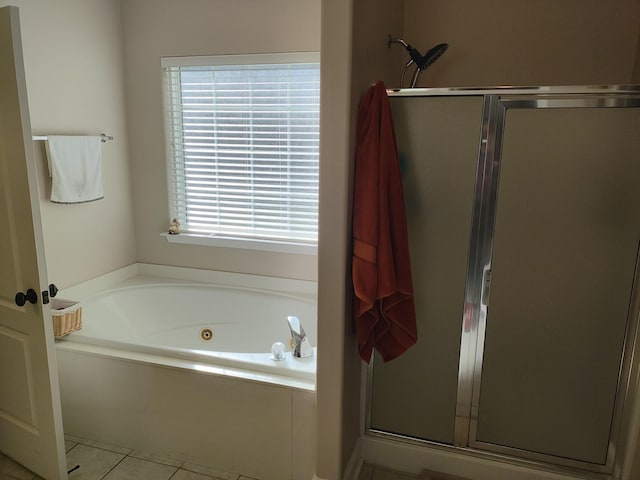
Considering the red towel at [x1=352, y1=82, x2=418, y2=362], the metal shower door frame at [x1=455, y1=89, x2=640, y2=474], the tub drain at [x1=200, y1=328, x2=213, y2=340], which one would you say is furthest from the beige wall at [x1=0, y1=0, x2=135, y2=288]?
the metal shower door frame at [x1=455, y1=89, x2=640, y2=474]

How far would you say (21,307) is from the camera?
208 cm

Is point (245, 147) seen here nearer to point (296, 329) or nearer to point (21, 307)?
point (296, 329)

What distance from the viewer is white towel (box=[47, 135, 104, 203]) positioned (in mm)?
2818

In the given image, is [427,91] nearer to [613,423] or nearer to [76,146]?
[613,423]

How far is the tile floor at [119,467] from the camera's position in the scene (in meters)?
2.25

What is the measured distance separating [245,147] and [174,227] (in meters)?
0.79

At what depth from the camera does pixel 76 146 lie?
2916 mm

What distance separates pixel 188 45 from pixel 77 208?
1271mm

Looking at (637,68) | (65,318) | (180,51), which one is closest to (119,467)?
(65,318)

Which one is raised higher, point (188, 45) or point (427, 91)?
point (188, 45)

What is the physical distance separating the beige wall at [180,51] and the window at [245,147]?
0.07 meters

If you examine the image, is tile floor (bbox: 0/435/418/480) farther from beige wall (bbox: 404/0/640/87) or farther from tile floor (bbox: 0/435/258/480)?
beige wall (bbox: 404/0/640/87)

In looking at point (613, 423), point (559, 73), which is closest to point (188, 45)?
point (559, 73)

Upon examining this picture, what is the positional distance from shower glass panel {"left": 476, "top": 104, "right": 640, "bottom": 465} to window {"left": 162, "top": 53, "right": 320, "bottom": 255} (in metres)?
1.41
